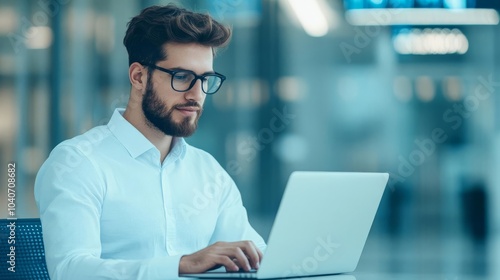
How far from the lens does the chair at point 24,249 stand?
1.73m

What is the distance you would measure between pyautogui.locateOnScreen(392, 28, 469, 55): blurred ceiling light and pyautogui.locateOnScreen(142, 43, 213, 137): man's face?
2.72 meters

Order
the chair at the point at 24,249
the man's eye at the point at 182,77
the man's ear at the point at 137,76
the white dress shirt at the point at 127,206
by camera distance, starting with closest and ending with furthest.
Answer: the white dress shirt at the point at 127,206
the chair at the point at 24,249
the man's eye at the point at 182,77
the man's ear at the point at 137,76

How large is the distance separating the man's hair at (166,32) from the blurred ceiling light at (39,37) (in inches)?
102

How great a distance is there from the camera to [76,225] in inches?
61.8

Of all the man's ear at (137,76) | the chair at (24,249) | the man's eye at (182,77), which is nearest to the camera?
the chair at (24,249)

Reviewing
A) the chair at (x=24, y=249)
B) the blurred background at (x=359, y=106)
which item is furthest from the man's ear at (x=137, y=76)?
the blurred background at (x=359, y=106)

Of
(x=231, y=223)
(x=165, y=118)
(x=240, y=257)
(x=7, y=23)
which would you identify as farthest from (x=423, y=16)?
(x=240, y=257)

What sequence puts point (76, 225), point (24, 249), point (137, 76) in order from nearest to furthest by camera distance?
1. point (76, 225)
2. point (24, 249)
3. point (137, 76)

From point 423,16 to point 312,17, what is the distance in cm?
61

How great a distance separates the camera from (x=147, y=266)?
1.42 meters

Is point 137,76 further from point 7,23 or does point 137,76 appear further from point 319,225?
point 7,23

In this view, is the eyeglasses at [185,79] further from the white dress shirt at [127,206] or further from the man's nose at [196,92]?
the white dress shirt at [127,206]

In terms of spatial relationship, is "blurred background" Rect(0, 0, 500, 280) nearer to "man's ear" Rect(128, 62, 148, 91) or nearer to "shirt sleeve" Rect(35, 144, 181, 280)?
"man's ear" Rect(128, 62, 148, 91)

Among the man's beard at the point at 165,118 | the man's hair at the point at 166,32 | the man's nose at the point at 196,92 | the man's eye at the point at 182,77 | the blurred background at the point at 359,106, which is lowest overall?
the blurred background at the point at 359,106
